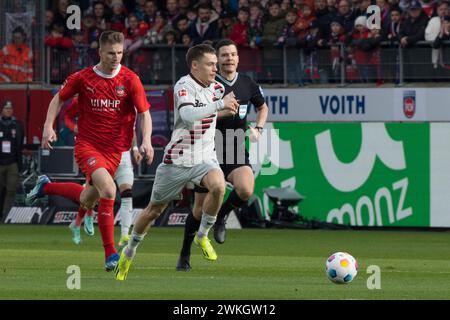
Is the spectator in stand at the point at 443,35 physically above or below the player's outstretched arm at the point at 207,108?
above

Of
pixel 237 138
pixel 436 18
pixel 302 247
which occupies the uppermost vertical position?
pixel 436 18

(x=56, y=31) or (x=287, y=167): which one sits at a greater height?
(x=56, y=31)

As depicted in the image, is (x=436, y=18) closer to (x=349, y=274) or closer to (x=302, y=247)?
(x=302, y=247)

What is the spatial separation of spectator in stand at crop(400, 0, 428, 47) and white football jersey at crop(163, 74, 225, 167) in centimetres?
1184

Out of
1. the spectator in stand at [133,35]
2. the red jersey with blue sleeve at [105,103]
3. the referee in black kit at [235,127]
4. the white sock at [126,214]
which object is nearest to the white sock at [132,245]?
the red jersey with blue sleeve at [105,103]

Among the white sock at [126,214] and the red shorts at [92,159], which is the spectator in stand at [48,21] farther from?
the red shorts at [92,159]

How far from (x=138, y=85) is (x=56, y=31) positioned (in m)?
14.8

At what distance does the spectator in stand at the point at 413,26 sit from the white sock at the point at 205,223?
11437 mm

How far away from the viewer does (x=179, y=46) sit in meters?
27.0

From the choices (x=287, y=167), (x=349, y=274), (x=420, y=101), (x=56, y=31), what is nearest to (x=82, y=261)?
(x=349, y=274)

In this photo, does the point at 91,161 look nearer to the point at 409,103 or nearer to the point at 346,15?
the point at 409,103

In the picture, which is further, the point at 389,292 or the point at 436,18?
the point at 436,18

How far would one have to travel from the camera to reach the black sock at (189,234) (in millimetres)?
14287

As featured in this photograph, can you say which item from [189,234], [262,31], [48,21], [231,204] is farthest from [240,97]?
[48,21]
